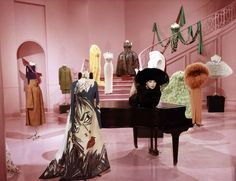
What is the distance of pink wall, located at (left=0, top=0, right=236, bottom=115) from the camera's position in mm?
8668

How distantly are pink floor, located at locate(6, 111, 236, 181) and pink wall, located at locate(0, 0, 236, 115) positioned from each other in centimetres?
281

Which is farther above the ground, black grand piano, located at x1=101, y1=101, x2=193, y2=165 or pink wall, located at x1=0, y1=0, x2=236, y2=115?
pink wall, located at x1=0, y1=0, x2=236, y2=115

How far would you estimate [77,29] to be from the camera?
10.4 metres

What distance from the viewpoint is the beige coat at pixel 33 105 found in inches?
208

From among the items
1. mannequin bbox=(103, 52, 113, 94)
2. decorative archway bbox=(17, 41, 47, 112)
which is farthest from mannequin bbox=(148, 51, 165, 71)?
→ decorative archway bbox=(17, 41, 47, 112)

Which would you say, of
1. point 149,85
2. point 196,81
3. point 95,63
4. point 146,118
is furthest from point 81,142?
point 95,63

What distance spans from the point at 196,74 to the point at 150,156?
145 cm

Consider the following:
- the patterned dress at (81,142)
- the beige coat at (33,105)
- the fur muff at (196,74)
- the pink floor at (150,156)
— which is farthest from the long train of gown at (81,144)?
the beige coat at (33,105)

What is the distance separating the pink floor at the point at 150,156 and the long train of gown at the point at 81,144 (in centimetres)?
28

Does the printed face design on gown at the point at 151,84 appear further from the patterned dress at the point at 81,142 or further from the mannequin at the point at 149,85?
the patterned dress at the point at 81,142

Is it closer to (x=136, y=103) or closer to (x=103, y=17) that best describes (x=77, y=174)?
(x=136, y=103)

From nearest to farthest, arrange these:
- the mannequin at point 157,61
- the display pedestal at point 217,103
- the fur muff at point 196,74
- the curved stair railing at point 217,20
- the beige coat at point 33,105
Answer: the fur muff at point 196,74 → the beige coat at point 33,105 → the mannequin at point 157,61 → the display pedestal at point 217,103 → the curved stair railing at point 217,20

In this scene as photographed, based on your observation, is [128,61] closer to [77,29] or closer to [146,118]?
[77,29]

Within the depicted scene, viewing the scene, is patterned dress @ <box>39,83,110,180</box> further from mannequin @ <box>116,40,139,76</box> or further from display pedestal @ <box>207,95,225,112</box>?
mannequin @ <box>116,40,139,76</box>
